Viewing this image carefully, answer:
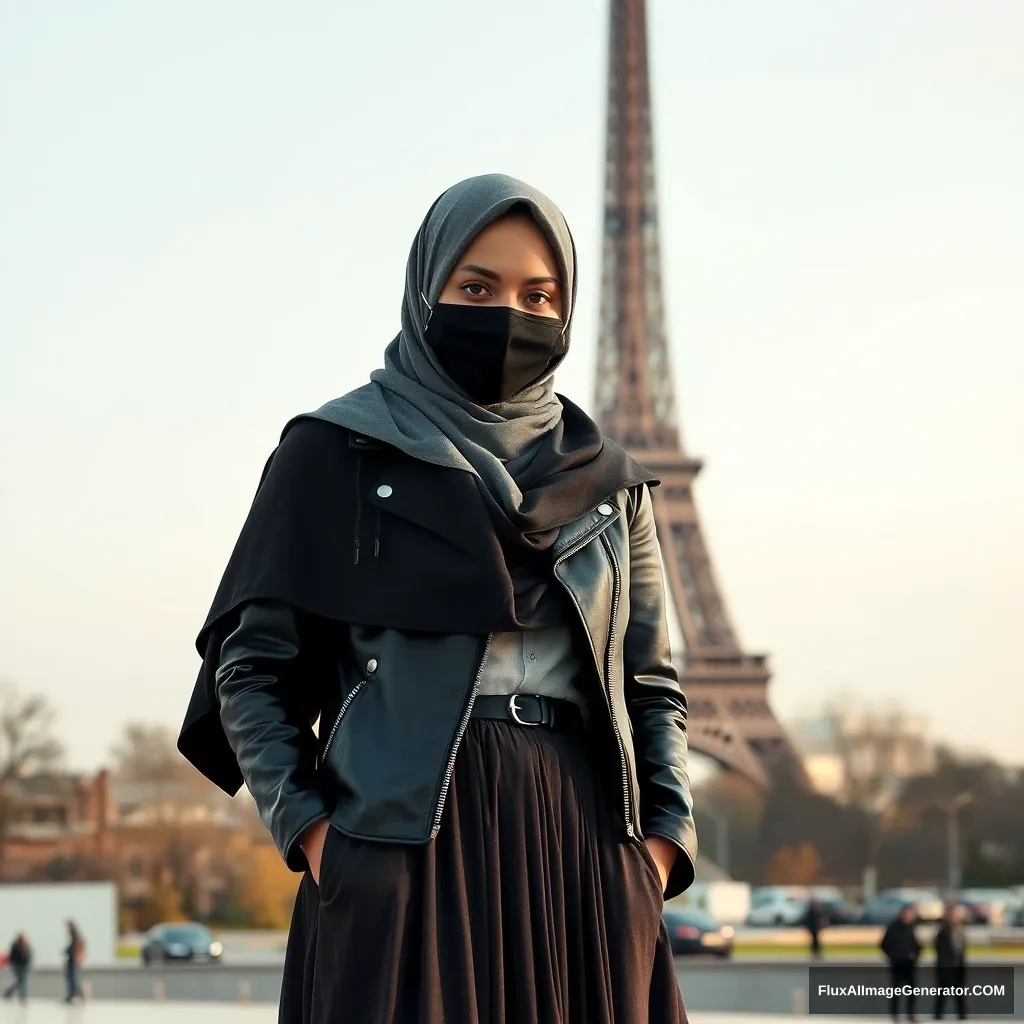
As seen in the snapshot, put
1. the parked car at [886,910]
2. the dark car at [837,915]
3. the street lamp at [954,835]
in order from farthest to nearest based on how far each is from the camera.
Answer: the street lamp at [954,835] → the dark car at [837,915] → the parked car at [886,910]

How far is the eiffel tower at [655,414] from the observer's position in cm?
4122

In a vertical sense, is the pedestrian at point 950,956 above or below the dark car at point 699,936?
above

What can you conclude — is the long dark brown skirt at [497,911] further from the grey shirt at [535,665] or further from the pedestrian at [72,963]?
the pedestrian at [72,963]

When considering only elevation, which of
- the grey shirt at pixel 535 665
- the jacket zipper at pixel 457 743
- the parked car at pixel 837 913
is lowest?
the parked car at pixel 837 913

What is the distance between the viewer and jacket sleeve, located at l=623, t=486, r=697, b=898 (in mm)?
2416

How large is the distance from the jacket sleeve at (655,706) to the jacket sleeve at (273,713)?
0.43 metres

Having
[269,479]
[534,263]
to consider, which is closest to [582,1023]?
[269,479]

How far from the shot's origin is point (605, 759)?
234cm

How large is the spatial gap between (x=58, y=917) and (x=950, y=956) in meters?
17.1

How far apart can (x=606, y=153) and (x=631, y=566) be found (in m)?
44.7

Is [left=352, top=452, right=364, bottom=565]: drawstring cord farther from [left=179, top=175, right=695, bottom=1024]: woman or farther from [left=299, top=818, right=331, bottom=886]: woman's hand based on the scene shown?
[left=299, top=818, right=331, bottom=886]: woman's hand

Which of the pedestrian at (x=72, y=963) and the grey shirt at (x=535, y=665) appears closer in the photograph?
the grey shirt at (x=535, y=665)

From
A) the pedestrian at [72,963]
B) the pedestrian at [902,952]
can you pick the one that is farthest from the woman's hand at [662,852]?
the pedestrian at [72,963]

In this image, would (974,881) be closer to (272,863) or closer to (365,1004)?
(272,863)
